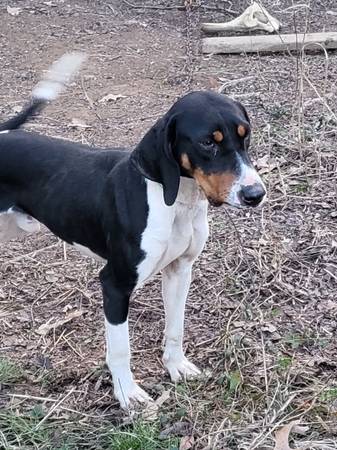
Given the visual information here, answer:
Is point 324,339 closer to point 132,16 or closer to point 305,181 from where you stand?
point 305,181

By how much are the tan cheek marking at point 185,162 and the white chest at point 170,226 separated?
14cm

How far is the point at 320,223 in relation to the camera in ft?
16.5

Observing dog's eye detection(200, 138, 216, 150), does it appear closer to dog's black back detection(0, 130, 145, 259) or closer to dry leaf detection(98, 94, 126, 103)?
dog's black back detection(0, 130, 145, 259)

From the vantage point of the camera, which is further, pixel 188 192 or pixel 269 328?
pixel 269 328

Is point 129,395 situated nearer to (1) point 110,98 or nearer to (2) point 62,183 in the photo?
(2) point 62,183

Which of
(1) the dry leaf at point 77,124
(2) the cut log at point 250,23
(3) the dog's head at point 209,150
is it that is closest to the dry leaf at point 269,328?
(3) the dog's head at point 209,150

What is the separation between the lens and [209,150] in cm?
315

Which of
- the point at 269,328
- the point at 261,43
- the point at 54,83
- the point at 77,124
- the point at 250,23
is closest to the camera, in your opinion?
the point at 269,328

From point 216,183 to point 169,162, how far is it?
20 centimetres

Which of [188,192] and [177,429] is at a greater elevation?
[188,192]

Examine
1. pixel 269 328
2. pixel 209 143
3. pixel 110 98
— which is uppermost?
pixel 209 143

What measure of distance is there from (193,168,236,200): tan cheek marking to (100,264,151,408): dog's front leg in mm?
540

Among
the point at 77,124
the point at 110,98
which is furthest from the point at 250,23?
the point at 77,124

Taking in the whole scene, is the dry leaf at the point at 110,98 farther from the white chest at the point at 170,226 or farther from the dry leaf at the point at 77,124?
the white chest at the point at 170,226
